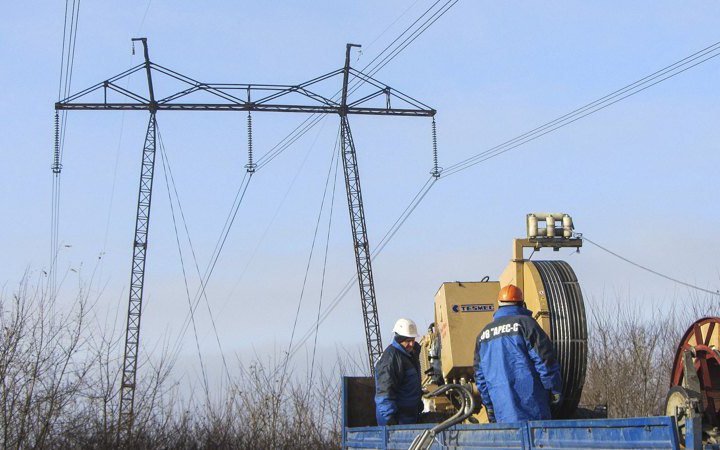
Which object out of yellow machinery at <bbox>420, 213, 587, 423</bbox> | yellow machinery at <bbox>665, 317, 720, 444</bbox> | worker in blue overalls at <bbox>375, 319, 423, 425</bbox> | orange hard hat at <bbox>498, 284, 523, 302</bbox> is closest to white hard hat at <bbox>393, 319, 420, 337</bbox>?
worker in blue overalls at <bbox>375, 319, 423, 425</bbox>

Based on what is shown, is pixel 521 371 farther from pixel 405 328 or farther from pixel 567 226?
pixel 567 226

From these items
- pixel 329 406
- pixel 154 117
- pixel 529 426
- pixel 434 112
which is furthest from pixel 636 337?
pixel 529 426

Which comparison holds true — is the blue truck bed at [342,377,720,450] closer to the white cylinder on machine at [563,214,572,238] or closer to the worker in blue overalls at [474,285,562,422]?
the worker in blue overalls at [474,285,562,422]

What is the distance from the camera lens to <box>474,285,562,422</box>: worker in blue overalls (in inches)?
388

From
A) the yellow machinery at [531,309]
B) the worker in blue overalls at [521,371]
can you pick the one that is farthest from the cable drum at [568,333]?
the worker in blue overalls at [521,371]

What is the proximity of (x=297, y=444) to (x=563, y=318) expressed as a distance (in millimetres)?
11033

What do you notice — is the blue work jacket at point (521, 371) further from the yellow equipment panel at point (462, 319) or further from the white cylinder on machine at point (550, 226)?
the yellow equipment panel at point (462, 319)

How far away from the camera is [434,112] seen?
1215 inches

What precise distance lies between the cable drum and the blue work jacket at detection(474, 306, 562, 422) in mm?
2018

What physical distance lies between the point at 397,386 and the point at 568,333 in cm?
208

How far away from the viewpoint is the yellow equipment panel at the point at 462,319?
1415cm

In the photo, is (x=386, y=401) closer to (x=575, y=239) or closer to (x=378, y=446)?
(x=378, y=446)

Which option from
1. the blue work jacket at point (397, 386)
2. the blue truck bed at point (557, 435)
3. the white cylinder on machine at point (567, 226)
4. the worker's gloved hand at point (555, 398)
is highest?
the white cylinder on machine at point (567, 226)

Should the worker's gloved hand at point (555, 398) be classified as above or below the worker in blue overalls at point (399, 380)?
below
